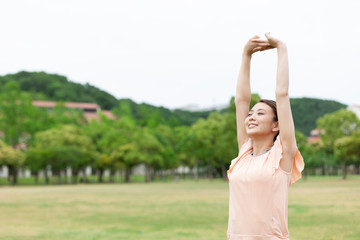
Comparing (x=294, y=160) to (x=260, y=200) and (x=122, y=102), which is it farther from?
(x=122, y=102)

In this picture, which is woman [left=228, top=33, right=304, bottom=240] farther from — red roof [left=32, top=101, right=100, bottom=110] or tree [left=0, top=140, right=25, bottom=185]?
red roof [left=32, top=101, right=100, bottom=110]

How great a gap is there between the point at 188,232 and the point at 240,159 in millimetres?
7971

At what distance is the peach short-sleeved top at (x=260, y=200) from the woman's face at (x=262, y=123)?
16 cm

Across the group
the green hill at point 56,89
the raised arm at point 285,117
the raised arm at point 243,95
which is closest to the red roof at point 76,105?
the green hill at point 56,89

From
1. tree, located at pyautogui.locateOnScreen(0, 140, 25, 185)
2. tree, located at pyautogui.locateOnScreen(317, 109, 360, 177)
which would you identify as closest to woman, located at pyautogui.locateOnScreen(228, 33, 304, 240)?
tree, located at pyautogui.locateOnScreen(0, 140, 25, 185)

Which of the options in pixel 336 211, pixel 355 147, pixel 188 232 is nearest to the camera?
pixel 188 232

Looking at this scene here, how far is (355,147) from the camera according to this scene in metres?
41.6

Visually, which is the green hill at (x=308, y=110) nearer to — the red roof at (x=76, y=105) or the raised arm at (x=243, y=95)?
the red roof at (x=76, y=105)

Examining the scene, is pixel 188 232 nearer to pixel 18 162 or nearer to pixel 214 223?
pixel 214 223

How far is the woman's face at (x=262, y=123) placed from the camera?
2811mm

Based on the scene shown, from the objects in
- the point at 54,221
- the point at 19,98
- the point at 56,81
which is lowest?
the point at 54,221

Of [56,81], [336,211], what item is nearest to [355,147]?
[336,211]

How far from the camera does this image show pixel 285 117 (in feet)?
8.79

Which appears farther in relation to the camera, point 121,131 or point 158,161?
point 121,131
